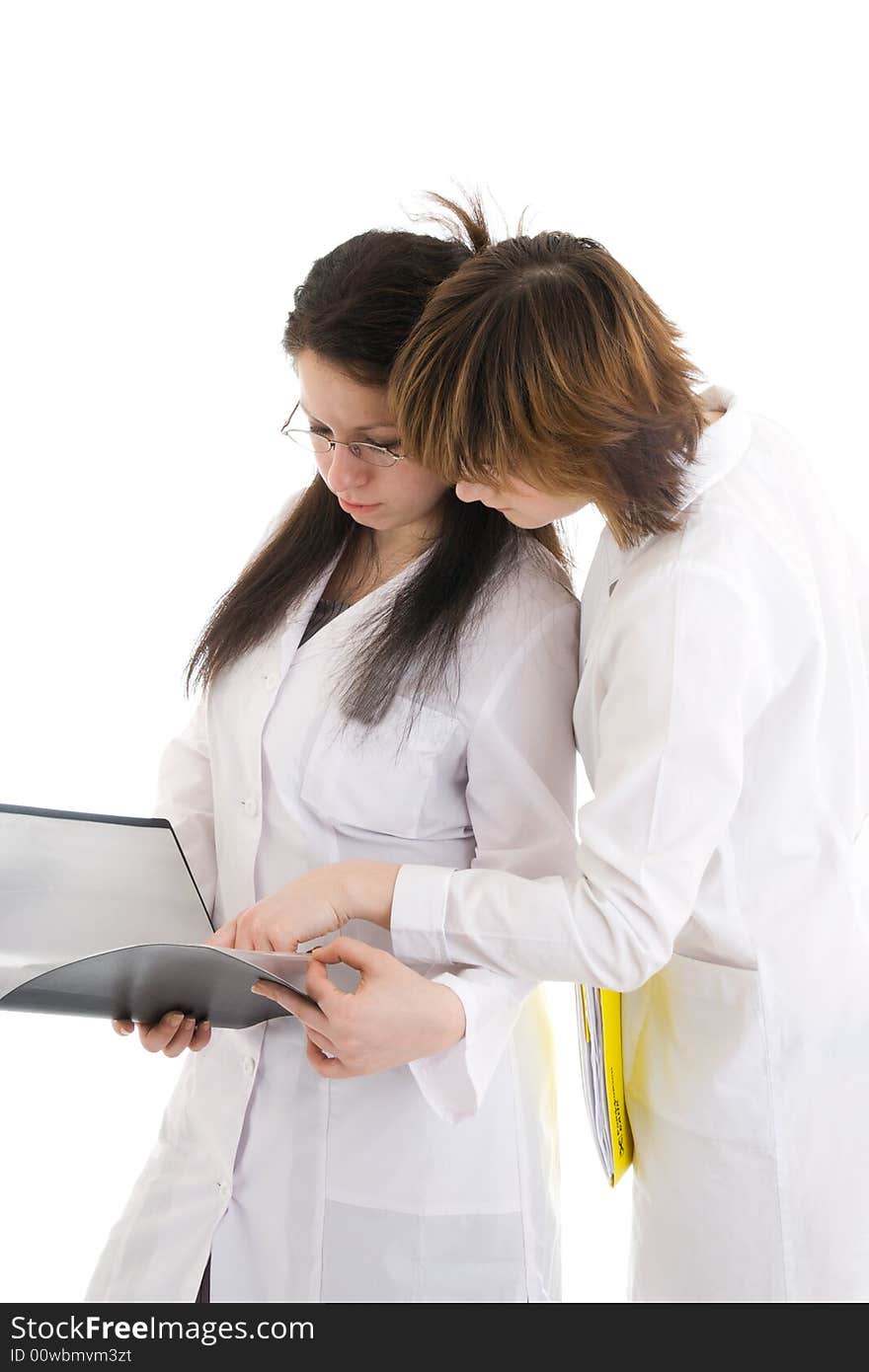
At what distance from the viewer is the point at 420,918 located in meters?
1.05

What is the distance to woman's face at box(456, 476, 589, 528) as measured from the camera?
1.01 meters

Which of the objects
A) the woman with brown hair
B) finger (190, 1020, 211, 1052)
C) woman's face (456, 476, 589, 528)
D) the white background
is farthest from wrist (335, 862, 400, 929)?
the white background

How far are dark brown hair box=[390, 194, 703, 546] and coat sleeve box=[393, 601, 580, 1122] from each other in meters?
0.20

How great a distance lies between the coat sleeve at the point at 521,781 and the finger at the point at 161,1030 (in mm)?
222

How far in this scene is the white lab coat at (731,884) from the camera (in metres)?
0.95

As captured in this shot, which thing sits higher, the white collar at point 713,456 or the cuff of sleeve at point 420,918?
the white collar at point 713,456

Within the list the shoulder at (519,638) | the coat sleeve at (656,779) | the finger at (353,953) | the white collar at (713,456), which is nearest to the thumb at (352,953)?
the finger at (353,953)

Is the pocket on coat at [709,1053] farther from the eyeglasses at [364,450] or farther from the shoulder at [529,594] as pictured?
the eyeglasses at [364,450]

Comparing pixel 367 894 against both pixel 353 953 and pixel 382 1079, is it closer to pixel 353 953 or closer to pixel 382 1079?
pixel 353 953

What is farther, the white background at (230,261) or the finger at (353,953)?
the white background at (230,261)

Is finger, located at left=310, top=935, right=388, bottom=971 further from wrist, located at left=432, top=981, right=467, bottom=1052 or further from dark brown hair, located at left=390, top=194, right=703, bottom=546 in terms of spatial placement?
dark brown hair, located at left=390, top=194, right=703, bottom=546

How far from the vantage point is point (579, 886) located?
99 cm

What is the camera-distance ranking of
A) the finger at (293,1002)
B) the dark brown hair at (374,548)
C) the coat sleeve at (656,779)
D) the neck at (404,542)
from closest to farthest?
the coat sleeve at (656,779) → the finger at (293,1002) → the dark brown hair at (374,548) → the neck at (404,542)
